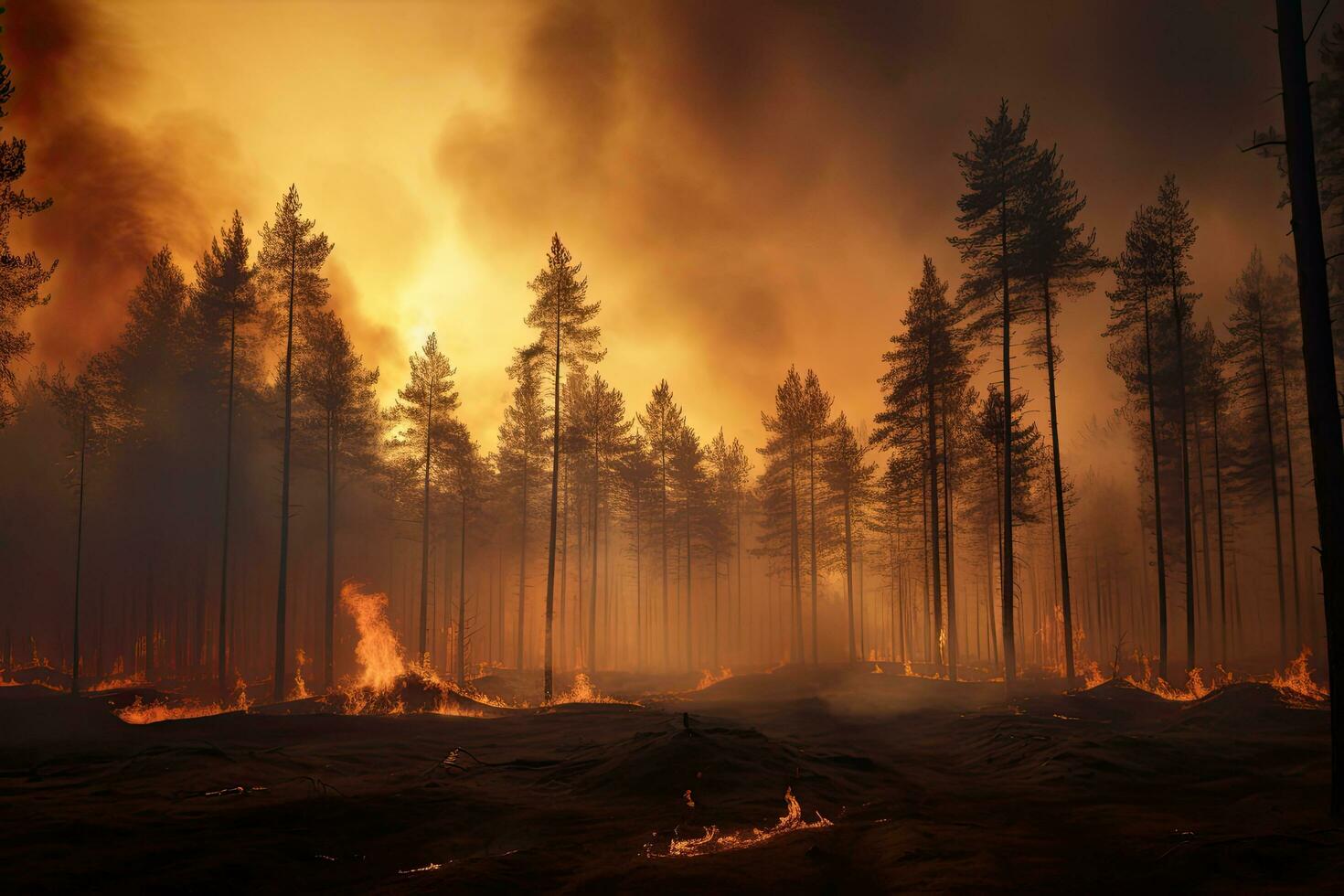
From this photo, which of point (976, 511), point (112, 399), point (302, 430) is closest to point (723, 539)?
point (976, 511)

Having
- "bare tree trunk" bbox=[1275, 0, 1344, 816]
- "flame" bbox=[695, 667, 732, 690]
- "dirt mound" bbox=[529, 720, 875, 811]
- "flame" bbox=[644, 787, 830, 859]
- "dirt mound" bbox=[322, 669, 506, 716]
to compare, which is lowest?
"flame" bbox=[695, 667, 732, 690]

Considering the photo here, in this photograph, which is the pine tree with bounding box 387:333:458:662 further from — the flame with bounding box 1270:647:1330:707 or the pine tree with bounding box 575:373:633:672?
the flame with bounding box 1270:647:1330:707

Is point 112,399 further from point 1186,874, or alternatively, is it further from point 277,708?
point 1186,874

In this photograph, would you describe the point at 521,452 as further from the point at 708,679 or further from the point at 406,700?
the point at 406,700

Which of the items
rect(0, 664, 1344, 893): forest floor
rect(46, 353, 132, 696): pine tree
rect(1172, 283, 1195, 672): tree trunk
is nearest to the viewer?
rect(0, 664, 1344, 893): forest floor

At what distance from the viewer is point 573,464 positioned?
47.3 metres

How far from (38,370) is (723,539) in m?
57.1

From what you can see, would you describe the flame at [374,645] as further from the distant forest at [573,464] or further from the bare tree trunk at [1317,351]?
the bare tree trunk at [1317,351]

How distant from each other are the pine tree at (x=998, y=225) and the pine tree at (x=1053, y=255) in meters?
0.36

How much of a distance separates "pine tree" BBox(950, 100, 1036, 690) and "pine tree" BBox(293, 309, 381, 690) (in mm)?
27557

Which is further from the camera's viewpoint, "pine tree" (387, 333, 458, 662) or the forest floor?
"pine tree" (387, 333, 458, 662)

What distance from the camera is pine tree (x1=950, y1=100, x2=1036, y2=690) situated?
2434cm

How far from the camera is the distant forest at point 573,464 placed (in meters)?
25.5

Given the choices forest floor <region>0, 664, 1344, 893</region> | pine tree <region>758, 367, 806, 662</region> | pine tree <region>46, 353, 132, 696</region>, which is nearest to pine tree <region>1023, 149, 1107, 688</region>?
forest floor <region>0, 664, 1344, 893</region>
